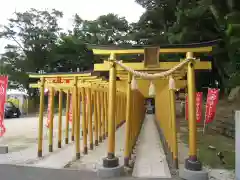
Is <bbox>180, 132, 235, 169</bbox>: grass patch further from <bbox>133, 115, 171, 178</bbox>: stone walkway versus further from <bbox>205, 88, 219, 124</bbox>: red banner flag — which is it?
<bbox>205, 88, 219, 124</bbox>: red banner flag

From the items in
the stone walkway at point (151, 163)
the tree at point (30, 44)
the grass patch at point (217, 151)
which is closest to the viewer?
the stone walkway at point (151, 163)

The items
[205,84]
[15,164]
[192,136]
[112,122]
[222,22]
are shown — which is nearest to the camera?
[192,136]

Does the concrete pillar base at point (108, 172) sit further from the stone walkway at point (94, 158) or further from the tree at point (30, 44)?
the tree at point (30, 44)

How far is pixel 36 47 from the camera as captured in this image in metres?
34.9

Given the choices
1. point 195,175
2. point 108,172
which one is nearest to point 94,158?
point 108,172

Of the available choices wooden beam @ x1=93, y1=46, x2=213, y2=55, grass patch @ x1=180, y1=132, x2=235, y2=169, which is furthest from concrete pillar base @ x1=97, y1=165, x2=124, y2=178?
wooden beam @ x1=93, y1=46, x2=213, y2=55

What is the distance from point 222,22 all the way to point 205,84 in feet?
30.1

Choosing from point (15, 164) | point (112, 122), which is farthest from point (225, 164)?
point (15, 164)

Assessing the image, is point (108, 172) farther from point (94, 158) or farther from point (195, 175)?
point (94, 158)

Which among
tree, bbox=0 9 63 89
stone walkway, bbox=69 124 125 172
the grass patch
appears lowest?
the grass patch

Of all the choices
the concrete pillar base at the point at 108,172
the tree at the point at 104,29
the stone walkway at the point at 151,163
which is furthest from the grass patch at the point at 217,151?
the tree at the point at 104,29

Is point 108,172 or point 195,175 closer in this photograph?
point 195,175

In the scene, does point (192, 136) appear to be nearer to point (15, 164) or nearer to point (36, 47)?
point (15, 164)

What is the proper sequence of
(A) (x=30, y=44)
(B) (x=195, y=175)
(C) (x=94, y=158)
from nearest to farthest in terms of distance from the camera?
1. (B) (x=195, y=175)
2. (C) (x=94, y=158)
3. (A) (x=30, y=44)
